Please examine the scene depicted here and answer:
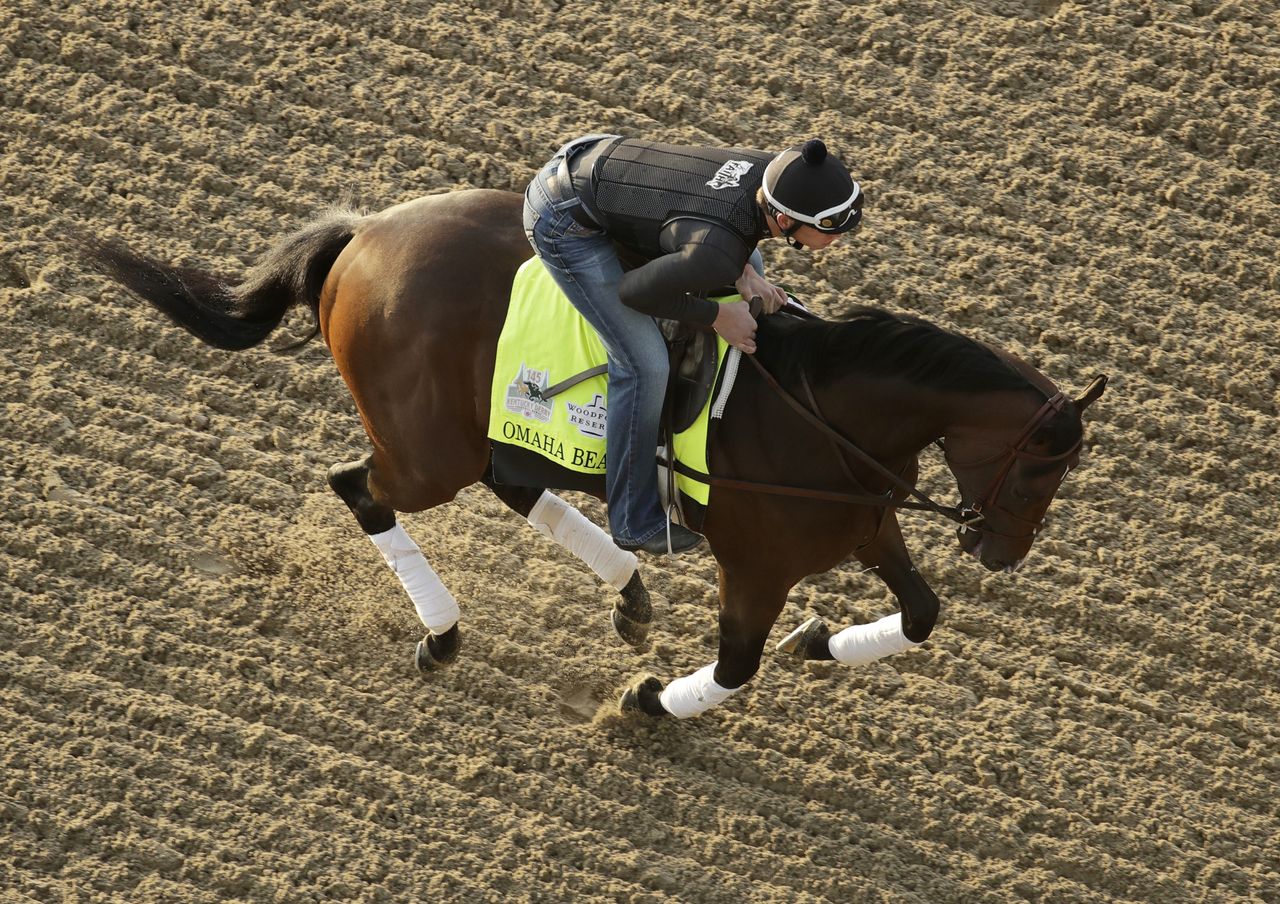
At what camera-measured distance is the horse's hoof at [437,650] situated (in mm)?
5133

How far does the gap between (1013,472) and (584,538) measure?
182cm

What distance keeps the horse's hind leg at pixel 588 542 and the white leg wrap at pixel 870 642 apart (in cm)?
75

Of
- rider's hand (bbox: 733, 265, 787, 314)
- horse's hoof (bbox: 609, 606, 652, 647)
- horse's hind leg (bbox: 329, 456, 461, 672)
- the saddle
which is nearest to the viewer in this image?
rider's hand (bbox: 733, 265, 787, 314)

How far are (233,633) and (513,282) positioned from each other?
1.87m

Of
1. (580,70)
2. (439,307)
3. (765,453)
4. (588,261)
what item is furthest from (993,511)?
(580,70)

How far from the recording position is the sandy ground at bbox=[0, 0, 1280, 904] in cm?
480

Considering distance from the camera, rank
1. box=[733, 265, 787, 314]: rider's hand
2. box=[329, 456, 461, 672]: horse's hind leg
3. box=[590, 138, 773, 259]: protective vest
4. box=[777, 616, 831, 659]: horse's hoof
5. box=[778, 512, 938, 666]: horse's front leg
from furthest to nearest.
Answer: box=[777, 616, 831, 659]: horse's hoof < box=[329, 456, 461, 672]: horse's hind leg < box=[778, 512, 938, 666]: horse's front leg < box=[733, 265, 787, 314]: rider's hand < box=[590, 138, 773, 259]: protective vest

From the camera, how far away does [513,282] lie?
443 centimetres

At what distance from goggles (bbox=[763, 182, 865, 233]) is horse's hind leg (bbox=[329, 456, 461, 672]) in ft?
6.63

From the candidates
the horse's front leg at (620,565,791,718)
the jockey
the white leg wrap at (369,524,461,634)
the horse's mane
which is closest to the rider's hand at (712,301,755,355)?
the jockey

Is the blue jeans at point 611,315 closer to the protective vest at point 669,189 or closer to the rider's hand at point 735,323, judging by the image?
the protective vest at point 669,189

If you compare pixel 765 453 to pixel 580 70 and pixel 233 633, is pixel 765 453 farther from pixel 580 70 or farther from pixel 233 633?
pixel 580 70

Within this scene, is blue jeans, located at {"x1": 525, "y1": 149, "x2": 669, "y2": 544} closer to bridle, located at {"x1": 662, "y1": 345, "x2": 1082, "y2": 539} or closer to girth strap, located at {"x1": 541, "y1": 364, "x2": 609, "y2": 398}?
girth strap, located at {"x1": 541, "y1": 364, "x2": 609, "y2": 398}

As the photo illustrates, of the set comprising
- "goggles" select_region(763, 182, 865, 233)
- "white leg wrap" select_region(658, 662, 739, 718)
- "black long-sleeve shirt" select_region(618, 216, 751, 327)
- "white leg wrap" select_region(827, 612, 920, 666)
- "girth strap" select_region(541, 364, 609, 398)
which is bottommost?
"white leg wrap" select_region(658, 662, 739, 718)
